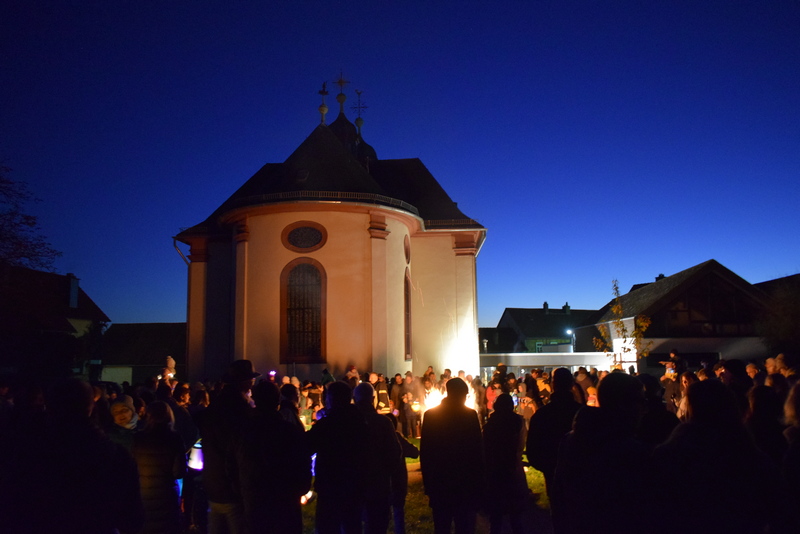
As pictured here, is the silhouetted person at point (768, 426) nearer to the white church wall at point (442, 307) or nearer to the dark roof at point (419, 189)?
the white church wall at point (442, 307)

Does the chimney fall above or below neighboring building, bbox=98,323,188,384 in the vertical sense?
above

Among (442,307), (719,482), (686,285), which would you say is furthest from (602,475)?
(686,285)

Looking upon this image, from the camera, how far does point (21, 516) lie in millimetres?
2980

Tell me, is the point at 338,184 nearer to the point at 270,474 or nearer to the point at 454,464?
the point at 454,464

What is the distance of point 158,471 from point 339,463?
5.19 ft

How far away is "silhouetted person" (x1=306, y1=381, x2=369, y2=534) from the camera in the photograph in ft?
15.8

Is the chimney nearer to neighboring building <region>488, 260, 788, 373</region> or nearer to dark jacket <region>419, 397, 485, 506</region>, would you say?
neighboring building <region>488, 260, 788, 373</region>

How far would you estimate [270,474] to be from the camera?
4.29m

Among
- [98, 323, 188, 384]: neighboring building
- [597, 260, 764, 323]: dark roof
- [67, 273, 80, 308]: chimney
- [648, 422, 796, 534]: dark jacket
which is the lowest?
[648, 422, 796, 534]: dark jacket

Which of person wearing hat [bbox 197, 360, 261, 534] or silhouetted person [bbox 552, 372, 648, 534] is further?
person wearing hat [bbox 197, 360, 261, 534]

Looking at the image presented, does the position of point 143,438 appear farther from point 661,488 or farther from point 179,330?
point 179,330

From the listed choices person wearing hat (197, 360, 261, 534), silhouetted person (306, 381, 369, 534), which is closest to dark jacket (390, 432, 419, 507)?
silhouetted person (306, 381, 369, 534)

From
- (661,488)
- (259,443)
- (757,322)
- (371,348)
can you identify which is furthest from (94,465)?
(757,322)

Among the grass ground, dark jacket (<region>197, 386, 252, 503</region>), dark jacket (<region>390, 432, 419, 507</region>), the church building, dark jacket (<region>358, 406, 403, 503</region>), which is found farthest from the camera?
the church building
